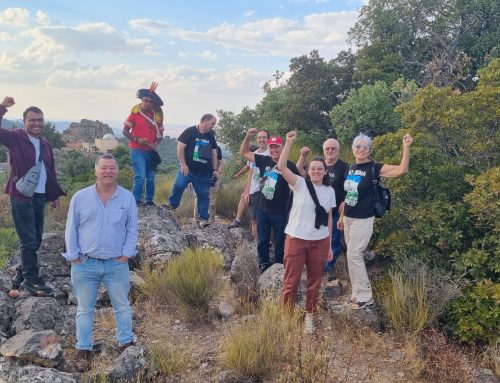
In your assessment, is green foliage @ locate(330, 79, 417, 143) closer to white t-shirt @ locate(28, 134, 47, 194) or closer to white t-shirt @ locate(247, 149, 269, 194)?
white t-shirt @ locate(247, 149, 269, 194)

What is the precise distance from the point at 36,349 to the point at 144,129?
3.42 m

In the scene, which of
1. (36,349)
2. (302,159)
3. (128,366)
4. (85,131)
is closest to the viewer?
(128,366)

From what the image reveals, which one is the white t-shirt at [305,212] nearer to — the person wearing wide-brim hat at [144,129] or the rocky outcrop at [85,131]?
the person wearing wide-brim hat at [144,129]

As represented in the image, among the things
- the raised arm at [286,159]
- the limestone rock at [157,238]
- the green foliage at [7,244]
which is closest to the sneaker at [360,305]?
the raised arm at [286,159]

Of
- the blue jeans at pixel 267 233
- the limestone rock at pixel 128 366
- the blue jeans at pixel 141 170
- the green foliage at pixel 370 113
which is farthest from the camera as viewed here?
the green foliage at pixel 370 113

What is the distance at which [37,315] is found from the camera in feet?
13.5

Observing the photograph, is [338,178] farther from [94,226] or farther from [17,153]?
[17,153]

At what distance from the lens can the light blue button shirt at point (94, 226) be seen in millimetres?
3426

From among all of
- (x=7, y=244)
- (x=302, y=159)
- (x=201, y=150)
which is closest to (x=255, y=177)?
(x=201, y=150)

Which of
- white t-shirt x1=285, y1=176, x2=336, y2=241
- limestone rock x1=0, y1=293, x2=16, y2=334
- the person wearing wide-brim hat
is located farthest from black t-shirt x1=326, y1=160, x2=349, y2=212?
limestone rock x1=0, y1=293, x2=16, y2=334

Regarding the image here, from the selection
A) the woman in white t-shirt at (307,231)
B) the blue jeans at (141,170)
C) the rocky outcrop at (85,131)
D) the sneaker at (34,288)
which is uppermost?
the rocky outcrop at (85,131)

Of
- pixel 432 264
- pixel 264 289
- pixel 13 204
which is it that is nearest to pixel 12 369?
pixel 13 204

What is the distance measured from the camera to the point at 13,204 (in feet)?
14.2

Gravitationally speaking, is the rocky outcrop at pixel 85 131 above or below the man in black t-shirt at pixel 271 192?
above
